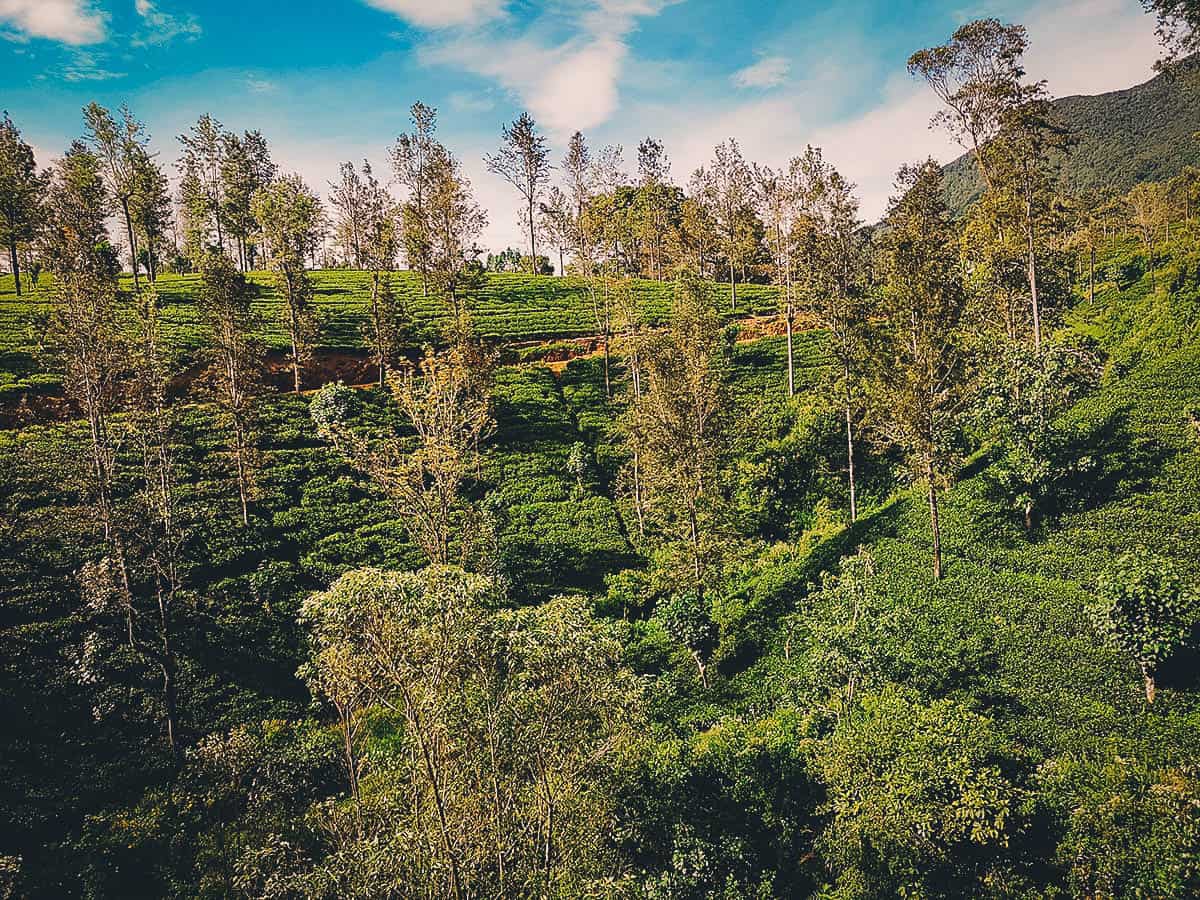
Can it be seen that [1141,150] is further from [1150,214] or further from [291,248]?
[291,248]

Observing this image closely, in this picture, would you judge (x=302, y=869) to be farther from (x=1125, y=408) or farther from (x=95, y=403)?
(x=1125, y=408)

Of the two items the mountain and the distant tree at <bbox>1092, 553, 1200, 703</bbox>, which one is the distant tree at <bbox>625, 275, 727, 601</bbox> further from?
the mountain

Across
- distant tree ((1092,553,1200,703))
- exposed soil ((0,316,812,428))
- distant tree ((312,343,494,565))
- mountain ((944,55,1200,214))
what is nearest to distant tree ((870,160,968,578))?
distant tree ((1092,553,1200,703))

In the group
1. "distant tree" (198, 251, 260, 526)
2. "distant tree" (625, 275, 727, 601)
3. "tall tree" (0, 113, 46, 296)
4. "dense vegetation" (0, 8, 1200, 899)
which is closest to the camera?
"dense vegetation" (0, 8, 1200, 899)

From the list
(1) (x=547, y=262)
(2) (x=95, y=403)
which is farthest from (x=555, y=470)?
(1) (x=547, y=262)

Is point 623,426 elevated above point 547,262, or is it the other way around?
point 547,262

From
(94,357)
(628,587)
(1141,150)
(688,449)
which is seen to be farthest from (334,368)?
(1141,150)
